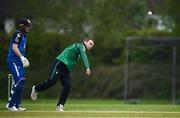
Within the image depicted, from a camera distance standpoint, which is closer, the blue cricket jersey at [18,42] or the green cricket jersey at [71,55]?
the blue cricket jersey at [18,42]

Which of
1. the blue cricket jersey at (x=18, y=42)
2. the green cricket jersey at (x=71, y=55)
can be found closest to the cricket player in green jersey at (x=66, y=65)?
the green cricket jersey at (x=71, y=55)

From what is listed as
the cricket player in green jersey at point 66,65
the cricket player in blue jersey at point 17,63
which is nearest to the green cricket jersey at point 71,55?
the cricket player in green jersey at point 66,65

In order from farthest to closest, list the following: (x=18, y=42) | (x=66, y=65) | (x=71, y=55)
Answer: (x=71, y=55) < (x=66, y=65) < (x=18, y=42)

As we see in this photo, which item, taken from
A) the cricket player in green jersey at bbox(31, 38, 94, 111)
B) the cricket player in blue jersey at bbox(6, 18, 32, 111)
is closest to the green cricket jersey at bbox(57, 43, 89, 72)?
the cricket player in green jersey at bbox(31, 38, 94, 111)

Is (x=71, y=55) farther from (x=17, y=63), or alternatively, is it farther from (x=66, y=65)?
(x=17, y=63)

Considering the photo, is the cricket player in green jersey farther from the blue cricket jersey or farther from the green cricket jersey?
the blue cricket jersey

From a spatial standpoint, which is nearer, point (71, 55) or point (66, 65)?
point (66, 65)

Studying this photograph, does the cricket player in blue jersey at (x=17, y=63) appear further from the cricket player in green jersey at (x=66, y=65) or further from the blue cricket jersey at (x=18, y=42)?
the cricket player in green jersey at (x=66, y=65)

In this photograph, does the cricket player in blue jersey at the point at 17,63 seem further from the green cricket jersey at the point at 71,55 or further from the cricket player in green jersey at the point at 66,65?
the green cricket jersey at the point at 71,55

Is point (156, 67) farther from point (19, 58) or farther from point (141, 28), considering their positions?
point (19, 58)

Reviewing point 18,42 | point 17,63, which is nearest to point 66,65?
point 17,63

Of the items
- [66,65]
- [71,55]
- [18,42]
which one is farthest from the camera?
[71,55]

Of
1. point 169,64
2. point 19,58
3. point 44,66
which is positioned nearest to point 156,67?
point 169,64

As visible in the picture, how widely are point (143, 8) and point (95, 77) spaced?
14.2 ft
